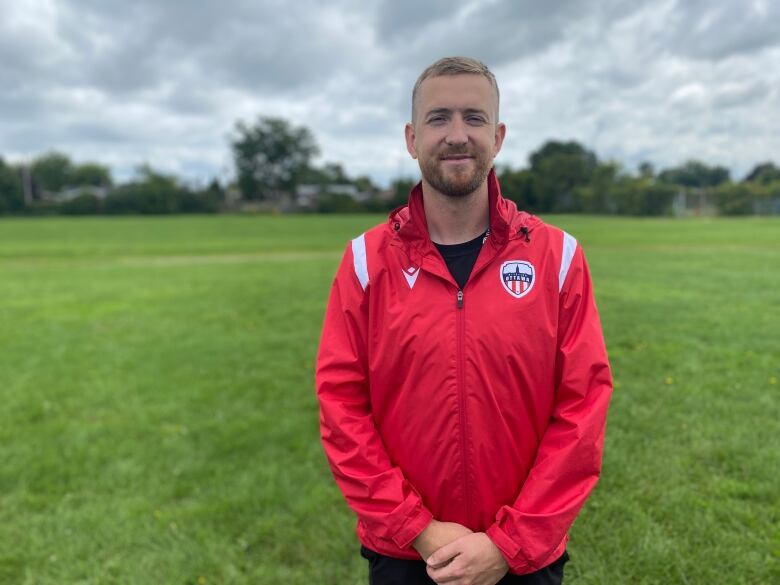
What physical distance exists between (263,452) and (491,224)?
10.6 feet

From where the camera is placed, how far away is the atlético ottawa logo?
1816 millimetres

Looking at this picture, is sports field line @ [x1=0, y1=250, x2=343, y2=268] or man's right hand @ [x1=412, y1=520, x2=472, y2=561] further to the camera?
sports field line @ [x1=0, y1=250, x2=343, y2=268]

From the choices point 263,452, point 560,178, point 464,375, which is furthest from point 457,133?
point 560,178

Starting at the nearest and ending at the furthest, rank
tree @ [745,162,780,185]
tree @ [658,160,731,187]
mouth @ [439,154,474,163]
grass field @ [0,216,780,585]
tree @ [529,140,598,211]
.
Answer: mouth @ [439,154,474,163]
grass field @ [0,216,780,585]
tree @ [529,140,598,211]
tree @ [745,162,780,185]
tree @ [658,160,731,187]

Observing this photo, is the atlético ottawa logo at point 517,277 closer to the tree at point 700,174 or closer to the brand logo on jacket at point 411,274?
the brand logo on jacket at point 411,274

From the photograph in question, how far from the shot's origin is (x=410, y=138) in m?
1.97

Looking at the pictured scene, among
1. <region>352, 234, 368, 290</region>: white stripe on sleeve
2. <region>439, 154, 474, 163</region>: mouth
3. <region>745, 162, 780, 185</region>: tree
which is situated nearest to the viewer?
<region>439, 154, 474, 163</region>: mouth

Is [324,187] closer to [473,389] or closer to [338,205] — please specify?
[338,205]

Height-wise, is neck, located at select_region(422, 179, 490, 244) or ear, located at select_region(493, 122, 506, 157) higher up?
ear, located at select_region(493, 122, 506, 157)

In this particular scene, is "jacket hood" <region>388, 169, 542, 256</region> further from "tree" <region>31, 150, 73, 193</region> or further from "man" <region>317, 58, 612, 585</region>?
"tree" <region>31, 150, 73, 193</region>

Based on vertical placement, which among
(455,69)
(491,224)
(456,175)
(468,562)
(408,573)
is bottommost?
(408,573)

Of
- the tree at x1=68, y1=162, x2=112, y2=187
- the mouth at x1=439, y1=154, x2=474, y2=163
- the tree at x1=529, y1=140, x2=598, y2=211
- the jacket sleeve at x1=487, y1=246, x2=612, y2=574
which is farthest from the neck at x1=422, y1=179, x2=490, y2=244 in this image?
the tree at x1=68, y1=162, x2=112, y2=187

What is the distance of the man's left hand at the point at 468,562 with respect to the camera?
1.68 metres

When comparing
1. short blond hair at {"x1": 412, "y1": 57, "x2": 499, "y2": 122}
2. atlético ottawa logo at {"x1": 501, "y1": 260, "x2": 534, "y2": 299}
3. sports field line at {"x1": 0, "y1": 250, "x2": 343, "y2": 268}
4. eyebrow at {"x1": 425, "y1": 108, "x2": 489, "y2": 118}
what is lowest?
sports field line at {"x1": 0, "y1": 250, "x2": 343, "y2": 268}
